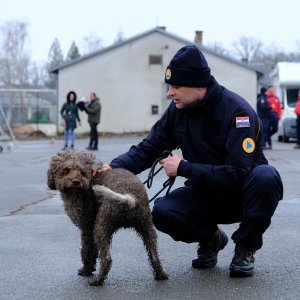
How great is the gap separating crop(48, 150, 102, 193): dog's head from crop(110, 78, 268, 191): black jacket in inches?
17.0

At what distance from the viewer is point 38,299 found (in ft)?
16.9

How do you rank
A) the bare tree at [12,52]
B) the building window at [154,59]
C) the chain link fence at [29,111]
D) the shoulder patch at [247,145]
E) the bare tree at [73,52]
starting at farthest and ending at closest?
the bare tree at [73,52] → the bare tree at [12,52] → the building window at [154,59] → the chain link fence at [29,111] → the shoulder patch at [247,145]

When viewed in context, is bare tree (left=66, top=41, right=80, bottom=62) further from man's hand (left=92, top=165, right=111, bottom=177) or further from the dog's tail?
the dog's tail

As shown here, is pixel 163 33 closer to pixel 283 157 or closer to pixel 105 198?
pixel 283 157

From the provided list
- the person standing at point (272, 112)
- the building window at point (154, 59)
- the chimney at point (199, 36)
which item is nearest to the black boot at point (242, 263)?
the person standing at point (272, 112)

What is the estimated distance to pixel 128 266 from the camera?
20.1 ft

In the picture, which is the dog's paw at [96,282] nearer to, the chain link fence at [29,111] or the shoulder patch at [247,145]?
the shoulder patch at [247,145]

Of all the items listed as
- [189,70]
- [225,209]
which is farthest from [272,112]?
[189,70]

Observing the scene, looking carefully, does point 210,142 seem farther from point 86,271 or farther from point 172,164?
point 86,271

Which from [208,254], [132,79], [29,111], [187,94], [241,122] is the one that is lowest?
[208,254]

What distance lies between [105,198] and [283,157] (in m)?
14.7

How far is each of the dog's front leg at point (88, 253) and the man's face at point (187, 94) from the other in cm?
119

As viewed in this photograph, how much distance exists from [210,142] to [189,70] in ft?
1.85

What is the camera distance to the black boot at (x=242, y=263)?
221 inches
